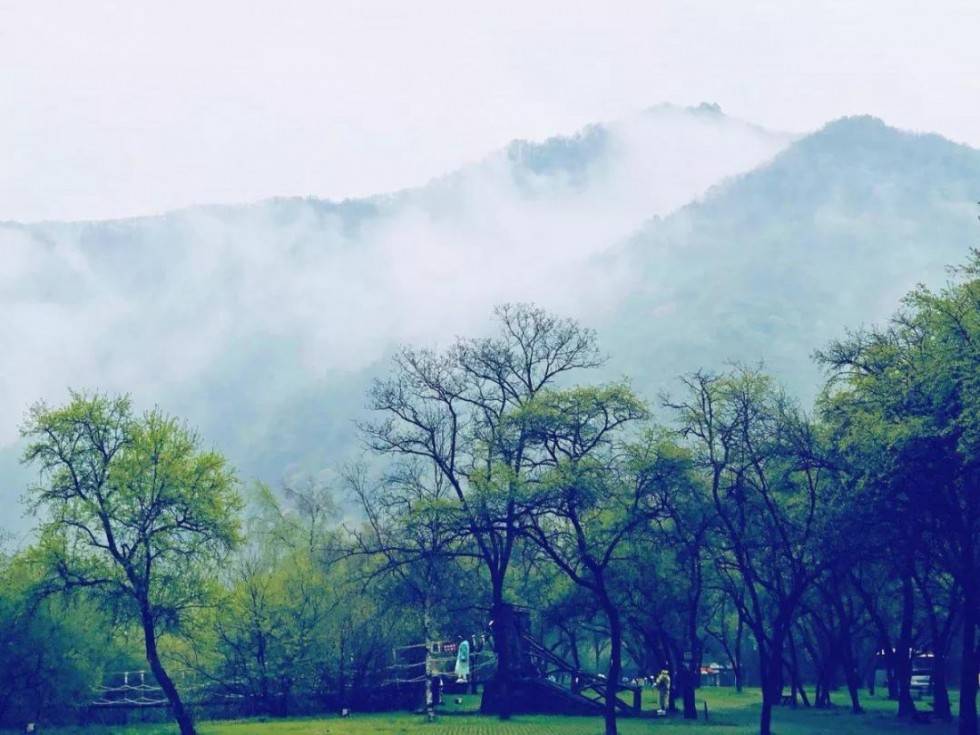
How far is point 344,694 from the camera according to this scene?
6619cm

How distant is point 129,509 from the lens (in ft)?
156

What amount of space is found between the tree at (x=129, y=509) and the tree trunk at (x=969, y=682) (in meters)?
→ 31.0

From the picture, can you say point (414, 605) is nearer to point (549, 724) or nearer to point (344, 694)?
point (344, 694)

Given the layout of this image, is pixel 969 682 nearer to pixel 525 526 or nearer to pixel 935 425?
pixel 935 425

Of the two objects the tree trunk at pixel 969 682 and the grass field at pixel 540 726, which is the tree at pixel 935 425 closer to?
the tree trunk at pixel 969 682

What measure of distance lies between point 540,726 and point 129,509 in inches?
861

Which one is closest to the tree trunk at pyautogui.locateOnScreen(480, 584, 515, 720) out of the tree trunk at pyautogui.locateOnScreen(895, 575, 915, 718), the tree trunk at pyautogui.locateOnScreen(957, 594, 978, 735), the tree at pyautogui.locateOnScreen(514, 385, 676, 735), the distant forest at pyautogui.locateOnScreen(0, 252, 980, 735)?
the distant forest at pyautogui.locateOnScreen(0, 252, 980, 735)

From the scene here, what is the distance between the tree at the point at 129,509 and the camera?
47.3 m

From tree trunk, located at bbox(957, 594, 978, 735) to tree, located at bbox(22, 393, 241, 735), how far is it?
1219 inches

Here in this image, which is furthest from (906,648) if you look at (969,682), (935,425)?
(935,425)

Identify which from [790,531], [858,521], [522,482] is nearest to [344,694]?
[522,482]

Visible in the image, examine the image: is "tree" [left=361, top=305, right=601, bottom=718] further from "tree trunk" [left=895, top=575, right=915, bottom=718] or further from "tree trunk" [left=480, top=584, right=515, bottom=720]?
"tree trunk" [left=895, top=575, right=915, bottom=718]

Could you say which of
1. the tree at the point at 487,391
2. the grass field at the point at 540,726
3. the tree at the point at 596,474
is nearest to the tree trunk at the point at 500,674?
the tree at the point at 487,391

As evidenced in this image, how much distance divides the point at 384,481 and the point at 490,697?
Answer: 1414 cm
